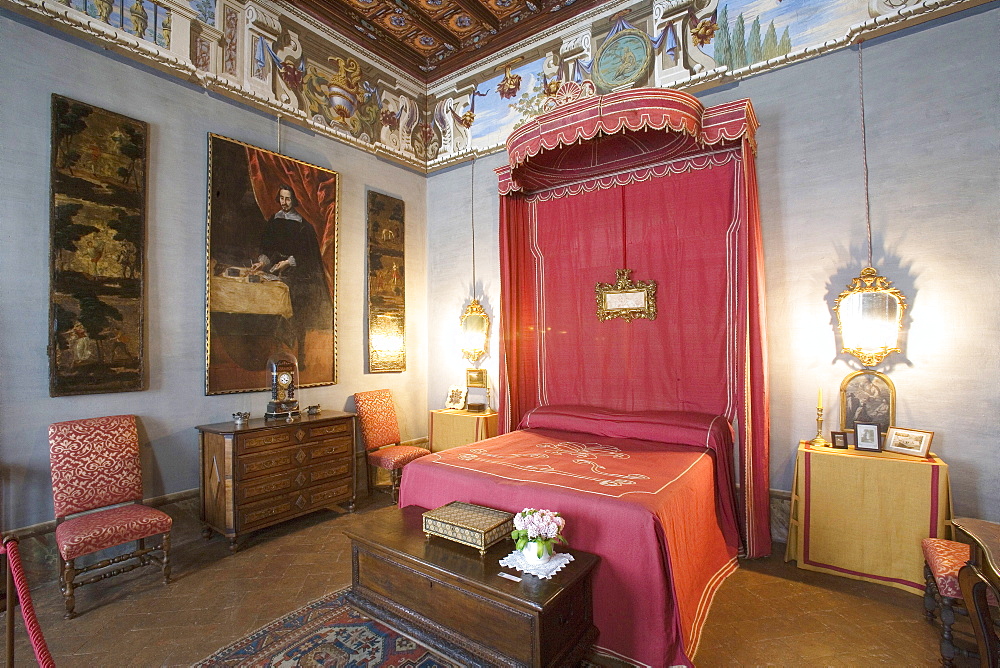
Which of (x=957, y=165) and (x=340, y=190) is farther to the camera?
(x=340, y=190)

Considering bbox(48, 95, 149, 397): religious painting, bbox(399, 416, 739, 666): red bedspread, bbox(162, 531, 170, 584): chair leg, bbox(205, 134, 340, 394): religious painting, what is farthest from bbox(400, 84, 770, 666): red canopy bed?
bbox(48, 95, 149, 397): religious painting

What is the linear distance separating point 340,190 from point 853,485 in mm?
5786

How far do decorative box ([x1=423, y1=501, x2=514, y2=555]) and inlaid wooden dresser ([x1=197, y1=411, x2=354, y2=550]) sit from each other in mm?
2173

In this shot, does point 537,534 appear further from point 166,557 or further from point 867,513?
point 166,557

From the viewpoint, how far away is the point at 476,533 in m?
2.68

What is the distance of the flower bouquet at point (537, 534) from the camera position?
2.49m

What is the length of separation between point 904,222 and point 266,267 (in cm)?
575

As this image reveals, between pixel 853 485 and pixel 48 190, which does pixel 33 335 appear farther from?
→ pixel 853 485

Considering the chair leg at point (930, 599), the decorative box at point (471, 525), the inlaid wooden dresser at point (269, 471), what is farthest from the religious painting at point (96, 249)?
the chair leg at point (930, 599)

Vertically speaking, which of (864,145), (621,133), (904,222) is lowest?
(904,222)

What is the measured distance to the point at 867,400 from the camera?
155 inches

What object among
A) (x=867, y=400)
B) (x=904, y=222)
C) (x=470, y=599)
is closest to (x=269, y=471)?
(x=470, y=599)

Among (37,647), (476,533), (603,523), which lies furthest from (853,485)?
(37,647)

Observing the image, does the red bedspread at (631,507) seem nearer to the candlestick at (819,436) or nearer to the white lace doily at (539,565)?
the white lace doily at (539,565)
